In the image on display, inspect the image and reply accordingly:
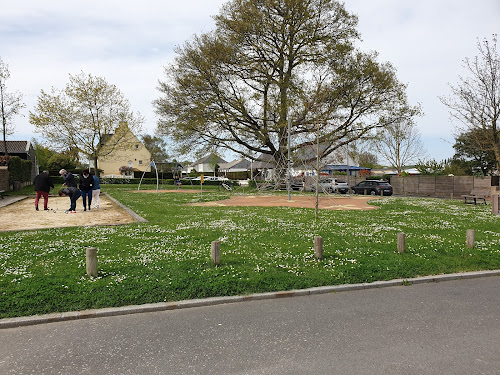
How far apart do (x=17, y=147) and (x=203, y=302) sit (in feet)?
164

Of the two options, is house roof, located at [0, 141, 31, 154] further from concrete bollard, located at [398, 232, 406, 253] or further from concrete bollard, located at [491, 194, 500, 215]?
concrete bollard, located at [491, 194, 500, 215]

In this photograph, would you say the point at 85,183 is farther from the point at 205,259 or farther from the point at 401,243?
the point at 401,243

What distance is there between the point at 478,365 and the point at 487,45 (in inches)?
1002

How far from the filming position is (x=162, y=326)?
470cm

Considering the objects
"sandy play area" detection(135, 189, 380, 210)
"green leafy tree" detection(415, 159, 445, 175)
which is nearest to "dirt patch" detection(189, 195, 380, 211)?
"sandy play area" detection(135, 189, 380, 210)

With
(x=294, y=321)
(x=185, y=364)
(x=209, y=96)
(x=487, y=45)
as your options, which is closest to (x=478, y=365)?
(x=294, y=321)

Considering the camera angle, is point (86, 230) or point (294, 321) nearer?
point (294, 321)

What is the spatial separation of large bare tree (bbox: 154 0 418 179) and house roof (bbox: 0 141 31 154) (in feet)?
77.0

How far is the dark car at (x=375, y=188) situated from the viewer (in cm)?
3122

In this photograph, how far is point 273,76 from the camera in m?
31.3

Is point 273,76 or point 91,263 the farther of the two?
point 273,76

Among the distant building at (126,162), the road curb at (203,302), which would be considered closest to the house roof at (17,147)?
the distant building at (126,162)

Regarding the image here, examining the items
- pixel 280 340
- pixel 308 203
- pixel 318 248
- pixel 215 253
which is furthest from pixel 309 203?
pixel 280 340

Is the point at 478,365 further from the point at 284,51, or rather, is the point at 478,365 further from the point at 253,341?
the point at 284,51
